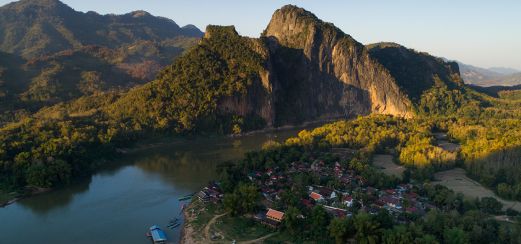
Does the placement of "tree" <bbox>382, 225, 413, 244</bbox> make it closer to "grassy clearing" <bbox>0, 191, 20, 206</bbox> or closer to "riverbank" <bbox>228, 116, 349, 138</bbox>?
"grassy clearing" <bbox>0, 191, 20, 206</bbox>

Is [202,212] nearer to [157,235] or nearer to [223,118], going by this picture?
[157,235]

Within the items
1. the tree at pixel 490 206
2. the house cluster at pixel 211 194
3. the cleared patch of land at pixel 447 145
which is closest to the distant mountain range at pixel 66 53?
the house cluster at pixel 211 194

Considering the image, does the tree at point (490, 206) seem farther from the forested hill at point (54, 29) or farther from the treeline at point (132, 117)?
the forested hill at point (54, 29)

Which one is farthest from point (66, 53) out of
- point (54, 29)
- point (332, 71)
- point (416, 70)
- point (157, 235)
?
point (157, 235)

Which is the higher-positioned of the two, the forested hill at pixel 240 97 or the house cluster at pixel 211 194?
the forested hill at pixel 240 97

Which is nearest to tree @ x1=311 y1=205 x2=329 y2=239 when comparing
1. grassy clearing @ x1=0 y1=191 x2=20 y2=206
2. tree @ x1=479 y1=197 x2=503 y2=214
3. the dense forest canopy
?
tree @ x1=479 y1=197 x2=503 y2=214

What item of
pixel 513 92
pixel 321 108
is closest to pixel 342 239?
pixel 321 108
